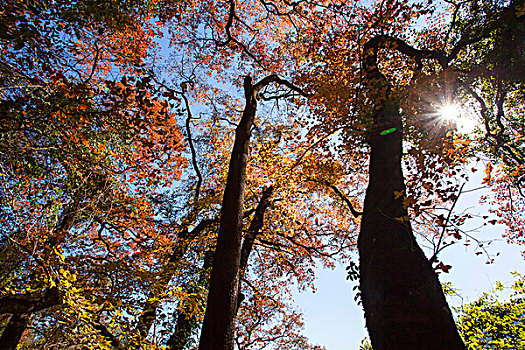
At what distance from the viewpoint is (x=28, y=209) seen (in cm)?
537

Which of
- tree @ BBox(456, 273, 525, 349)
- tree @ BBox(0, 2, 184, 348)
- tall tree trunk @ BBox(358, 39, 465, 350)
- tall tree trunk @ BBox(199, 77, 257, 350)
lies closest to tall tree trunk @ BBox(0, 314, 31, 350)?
tree @ BBox(0, 2, 184, 348)

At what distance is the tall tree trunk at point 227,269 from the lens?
321 centimetres

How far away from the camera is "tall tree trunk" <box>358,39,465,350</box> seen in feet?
6.73

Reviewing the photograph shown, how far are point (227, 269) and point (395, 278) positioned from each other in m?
2.34

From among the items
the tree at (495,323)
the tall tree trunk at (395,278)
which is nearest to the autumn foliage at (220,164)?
the tall tree trunk at (395,278)

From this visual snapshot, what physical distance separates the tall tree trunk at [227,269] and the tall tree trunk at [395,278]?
71.1 inches

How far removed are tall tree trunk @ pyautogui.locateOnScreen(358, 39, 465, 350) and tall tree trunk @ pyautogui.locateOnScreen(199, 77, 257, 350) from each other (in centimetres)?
181

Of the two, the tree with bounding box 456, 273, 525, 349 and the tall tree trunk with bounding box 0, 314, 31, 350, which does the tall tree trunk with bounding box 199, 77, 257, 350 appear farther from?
the tree with bounding box 456, 273, 525, 349

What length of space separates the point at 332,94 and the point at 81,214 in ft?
22.8

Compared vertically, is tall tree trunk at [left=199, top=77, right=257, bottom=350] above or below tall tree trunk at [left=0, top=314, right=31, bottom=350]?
above

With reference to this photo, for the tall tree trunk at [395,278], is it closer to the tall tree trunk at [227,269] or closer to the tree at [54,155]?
the tall tree trunk at [227,269]

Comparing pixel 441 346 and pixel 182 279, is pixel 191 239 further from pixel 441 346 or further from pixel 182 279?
pixel 441 346

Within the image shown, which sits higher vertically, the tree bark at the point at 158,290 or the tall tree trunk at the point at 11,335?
the tree bark at the point at 158,290

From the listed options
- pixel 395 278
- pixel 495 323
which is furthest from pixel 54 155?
pixel 495 323
